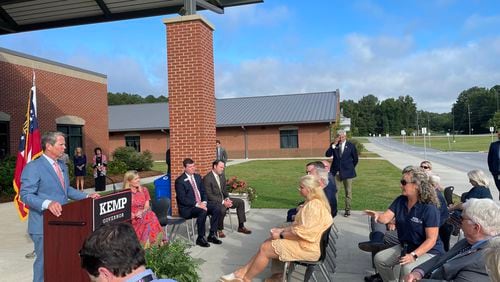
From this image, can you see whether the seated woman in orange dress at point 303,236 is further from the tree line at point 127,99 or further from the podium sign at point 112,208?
the tree line at point 127,99

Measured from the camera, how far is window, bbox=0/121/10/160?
18016 mm

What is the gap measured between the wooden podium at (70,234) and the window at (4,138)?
17.0m

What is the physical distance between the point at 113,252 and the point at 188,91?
7169 millimetres

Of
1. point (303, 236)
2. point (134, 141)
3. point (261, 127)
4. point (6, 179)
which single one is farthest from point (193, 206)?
point (134, 141)

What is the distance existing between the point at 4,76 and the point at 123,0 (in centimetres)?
1106

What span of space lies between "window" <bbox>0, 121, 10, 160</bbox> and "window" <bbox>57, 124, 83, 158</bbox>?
3.20 metres

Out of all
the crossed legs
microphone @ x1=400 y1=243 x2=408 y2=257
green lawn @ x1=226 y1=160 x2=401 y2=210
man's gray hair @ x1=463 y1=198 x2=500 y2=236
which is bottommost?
green lawn @ x1=226 y1=160 x2=401 y2=210

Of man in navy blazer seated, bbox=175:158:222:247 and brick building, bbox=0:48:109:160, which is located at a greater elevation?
brick building, bbox=0:48:109:160

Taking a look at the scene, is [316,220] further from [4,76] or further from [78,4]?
[4,76]

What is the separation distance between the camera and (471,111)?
12875 centimetres

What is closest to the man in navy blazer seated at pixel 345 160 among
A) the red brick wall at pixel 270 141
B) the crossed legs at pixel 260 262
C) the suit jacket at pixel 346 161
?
Answer: the suit jacket at pixel 346 161

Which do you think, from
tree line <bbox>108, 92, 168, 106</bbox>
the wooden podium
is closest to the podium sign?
the wooden podium

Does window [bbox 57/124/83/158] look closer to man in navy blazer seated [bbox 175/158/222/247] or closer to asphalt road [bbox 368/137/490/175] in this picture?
man in navy blazer seated [bbox 175/158/222/247]

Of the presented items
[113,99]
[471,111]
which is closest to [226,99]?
[113,99]
